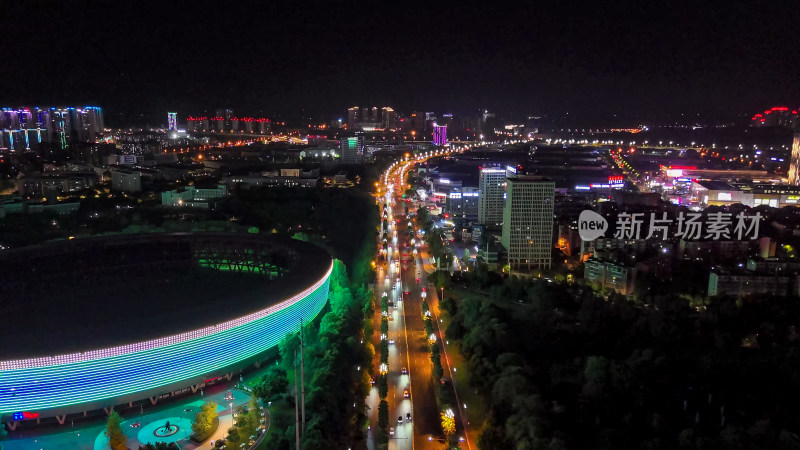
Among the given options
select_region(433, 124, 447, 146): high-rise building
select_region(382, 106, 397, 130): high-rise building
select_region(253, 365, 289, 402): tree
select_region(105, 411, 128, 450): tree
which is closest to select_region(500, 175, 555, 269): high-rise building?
select_region(253, 365, 289, 402): tree

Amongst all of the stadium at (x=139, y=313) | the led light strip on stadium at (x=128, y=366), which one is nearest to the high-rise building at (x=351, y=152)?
the stadium at (x=139, y=313)

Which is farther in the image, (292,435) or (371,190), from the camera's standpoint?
(371,190)

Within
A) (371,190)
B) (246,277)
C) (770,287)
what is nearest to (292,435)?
(246,277)

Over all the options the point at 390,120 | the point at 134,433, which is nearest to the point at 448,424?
the point at 134,433

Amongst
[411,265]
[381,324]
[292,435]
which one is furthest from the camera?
[411,265]

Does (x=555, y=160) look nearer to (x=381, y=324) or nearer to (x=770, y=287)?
(x=770, y=287)

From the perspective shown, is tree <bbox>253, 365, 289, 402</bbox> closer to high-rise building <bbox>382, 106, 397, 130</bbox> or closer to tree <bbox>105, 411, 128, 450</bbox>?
tree <bbox>105, 411, 128, 450</bbox>

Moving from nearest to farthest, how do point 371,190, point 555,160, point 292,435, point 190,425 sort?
point 292,435
point 190,425
point 371,190
point 555,160
